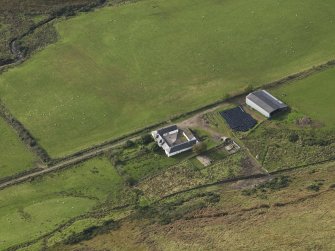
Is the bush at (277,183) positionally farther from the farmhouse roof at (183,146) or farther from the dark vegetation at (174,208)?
the farmhouse roof at (183,146)

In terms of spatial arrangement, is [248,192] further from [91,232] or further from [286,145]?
[91,232]

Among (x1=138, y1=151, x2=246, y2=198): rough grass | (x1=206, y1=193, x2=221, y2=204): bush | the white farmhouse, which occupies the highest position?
the white farmhouse

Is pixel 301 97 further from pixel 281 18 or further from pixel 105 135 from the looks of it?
pixel 105 135

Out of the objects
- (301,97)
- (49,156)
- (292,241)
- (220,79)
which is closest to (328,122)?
(301,97)

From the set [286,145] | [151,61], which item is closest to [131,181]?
[286,145]

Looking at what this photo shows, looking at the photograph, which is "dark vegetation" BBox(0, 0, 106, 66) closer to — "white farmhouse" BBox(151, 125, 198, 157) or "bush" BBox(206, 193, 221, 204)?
"white farmhouse" BBox(151, 125, 198, 157)

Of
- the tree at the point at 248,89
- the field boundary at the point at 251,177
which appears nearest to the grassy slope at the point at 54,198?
the field boundary at the point at 251,177

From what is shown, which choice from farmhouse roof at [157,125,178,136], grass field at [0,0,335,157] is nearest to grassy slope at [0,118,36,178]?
grass field at [0,0,335,157]
